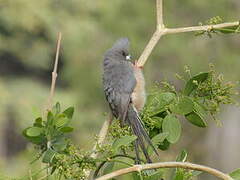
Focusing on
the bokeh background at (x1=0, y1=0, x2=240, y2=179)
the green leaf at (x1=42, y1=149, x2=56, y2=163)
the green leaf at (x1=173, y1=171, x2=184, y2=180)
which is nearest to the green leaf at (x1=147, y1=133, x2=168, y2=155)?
the green leaf at (x1=173, y1=171, x2=184, y2=180)

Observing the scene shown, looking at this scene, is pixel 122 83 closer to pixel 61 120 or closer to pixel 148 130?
pixel 148 130

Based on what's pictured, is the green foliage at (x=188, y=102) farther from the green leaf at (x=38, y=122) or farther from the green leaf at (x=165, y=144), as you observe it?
the green leaf at (x=38, y=122)

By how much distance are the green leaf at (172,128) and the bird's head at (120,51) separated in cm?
131

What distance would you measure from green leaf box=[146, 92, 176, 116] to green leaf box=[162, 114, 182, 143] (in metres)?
0.07

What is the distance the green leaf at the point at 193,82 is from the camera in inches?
102

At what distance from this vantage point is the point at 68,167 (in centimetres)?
225

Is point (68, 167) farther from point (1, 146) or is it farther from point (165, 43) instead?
point (1, 146)

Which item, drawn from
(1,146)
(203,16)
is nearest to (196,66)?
(203,16)

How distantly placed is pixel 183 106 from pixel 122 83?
3.89ft

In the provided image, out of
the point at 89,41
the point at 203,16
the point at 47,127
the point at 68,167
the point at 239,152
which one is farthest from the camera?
the point at 89,41

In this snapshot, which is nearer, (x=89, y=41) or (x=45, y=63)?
(x=89, y=41)

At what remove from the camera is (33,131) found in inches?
98.8

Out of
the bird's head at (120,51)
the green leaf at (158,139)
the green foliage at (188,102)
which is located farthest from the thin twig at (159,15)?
the bird's head at (120,51)

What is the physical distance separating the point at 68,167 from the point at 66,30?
1651 centimetres
